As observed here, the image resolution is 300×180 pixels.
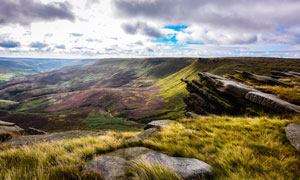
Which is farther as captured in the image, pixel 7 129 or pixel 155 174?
pixel 7 129

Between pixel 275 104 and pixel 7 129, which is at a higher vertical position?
pixel 275 104

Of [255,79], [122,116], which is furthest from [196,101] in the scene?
[122,116]

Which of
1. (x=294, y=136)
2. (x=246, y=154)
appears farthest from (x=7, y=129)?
(x=294, y=136)

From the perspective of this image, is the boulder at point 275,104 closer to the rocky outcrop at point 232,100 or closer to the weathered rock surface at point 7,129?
the rocky outcrop at point 232,100

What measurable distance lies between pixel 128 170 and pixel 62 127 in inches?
3649

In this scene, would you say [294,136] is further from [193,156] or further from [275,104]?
[275,104]

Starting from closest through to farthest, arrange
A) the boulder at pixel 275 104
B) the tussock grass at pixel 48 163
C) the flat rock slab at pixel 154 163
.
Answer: the tussock grass at pixel 48 163
the flat rock slab at pixel 154 163
the boulder at pixel 275 104

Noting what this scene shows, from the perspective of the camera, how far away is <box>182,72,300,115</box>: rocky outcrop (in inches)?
489

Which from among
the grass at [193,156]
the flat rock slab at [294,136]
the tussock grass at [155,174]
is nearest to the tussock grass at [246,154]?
the grass at [193,156]

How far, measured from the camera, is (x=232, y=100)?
22078 mm

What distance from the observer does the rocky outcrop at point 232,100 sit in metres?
12.4

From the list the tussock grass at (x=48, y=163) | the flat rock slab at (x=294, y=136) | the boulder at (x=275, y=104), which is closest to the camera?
the tussock grass at (x=48, y=163)

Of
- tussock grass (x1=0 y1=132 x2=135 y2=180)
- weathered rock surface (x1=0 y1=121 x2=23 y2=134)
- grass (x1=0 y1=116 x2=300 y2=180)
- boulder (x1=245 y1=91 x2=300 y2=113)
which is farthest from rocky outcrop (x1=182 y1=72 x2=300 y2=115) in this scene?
weathered rock surface (x1=0 y1=121 x2=23 y2=134)

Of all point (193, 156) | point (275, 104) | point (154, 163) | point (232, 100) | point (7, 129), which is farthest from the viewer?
point (232, 100)
